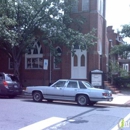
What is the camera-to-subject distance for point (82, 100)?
50.8 ft

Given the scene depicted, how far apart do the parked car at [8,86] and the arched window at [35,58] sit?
8862mm

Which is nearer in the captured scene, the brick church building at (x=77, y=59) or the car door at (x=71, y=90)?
the car door at (x=71, y=90)

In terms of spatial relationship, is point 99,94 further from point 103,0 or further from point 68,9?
point 103,0

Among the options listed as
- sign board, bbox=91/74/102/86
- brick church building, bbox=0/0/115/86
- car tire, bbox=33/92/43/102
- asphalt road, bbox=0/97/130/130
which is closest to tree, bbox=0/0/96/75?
brick church building, bbox=0/0/115/86

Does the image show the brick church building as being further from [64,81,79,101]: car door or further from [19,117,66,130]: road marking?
[19,117,66,130]: road marking

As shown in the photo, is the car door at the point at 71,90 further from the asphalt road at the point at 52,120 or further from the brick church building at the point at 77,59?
the brick church building at the point at 77,59

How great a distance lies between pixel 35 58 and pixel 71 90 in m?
12.8

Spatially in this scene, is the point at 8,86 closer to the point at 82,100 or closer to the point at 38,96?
the point at 38,96

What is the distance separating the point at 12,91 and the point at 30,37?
19.8 feet

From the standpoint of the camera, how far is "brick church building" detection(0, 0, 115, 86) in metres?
24.5

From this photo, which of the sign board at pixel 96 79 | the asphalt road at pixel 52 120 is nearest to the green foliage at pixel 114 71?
the sign board at pixel 96 79

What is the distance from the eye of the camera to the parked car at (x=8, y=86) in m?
18.0

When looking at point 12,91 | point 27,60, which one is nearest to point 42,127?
point 12,91

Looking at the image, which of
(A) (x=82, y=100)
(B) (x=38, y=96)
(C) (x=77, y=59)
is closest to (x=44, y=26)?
(C) (x=77, y=59)
